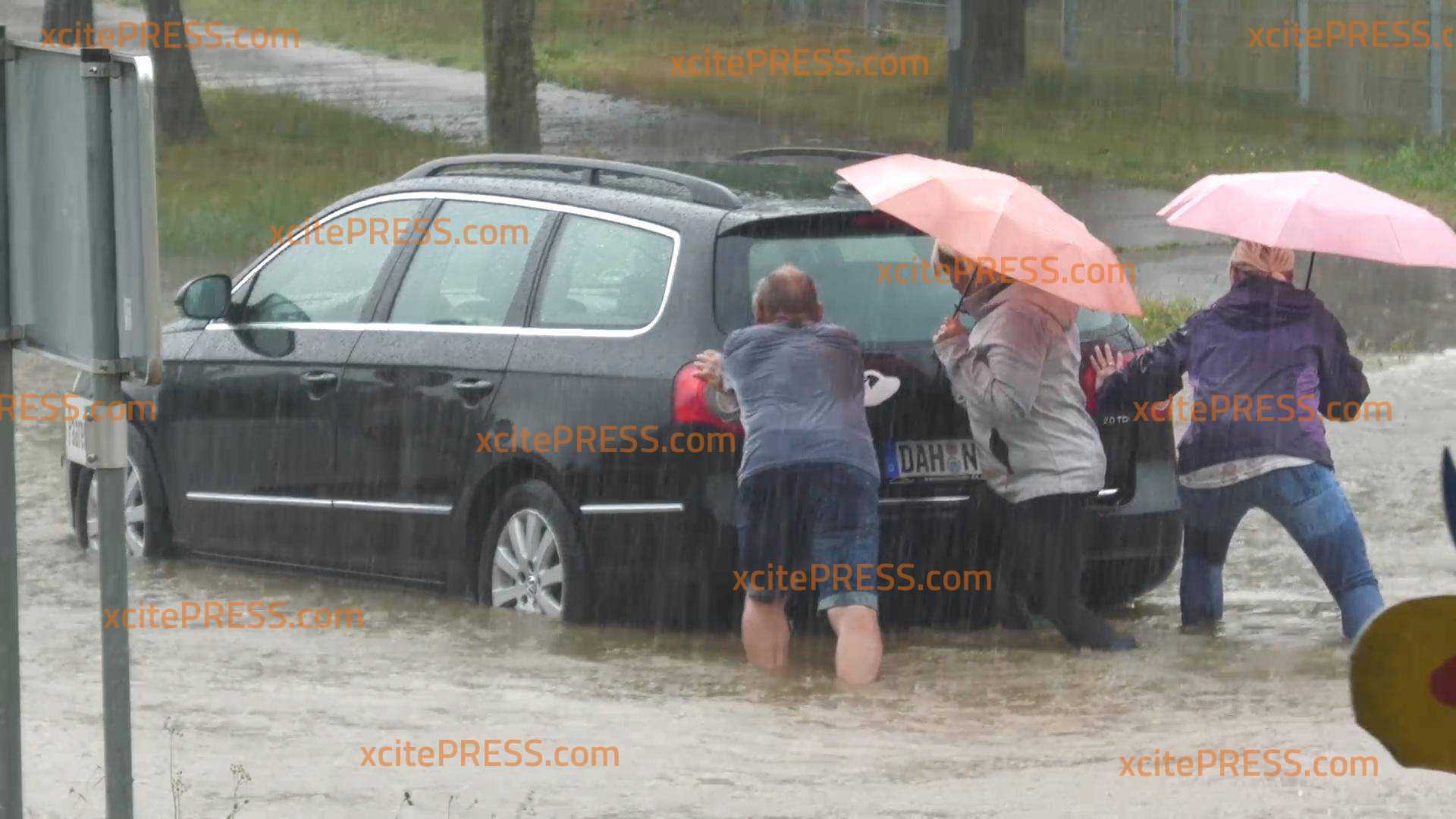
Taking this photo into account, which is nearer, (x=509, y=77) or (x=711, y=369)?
(x=711, y=369)

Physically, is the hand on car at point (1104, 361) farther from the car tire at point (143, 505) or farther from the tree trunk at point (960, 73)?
the tree trunk at point (960, 73)

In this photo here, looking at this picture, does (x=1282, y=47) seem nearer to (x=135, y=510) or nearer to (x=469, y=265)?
(x=135, y=510)

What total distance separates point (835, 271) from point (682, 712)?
1.52 metres

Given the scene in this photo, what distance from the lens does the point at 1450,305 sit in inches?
597

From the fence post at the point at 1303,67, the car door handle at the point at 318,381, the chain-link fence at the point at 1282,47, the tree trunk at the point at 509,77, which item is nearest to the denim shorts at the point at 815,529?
the car door handle at the point at 318,381

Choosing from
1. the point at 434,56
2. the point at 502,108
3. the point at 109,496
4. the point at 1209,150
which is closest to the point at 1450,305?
the point at 1209,150

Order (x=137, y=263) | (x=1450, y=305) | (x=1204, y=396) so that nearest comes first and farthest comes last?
1. (x=137, y=263)
2. (x=1204, y=396)
3. (x=1450, y=305)

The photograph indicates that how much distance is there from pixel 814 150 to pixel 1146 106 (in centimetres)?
2120

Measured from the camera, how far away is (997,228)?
6.54 meters

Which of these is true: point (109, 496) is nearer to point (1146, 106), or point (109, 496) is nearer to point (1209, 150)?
point (1209, 150)

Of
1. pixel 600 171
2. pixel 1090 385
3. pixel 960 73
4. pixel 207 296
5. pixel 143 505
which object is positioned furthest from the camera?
pixel 960 73

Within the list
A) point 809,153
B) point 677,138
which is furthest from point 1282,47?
point 809,153

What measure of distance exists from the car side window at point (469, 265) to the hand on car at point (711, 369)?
3.11ft

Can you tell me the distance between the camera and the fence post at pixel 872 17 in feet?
121
